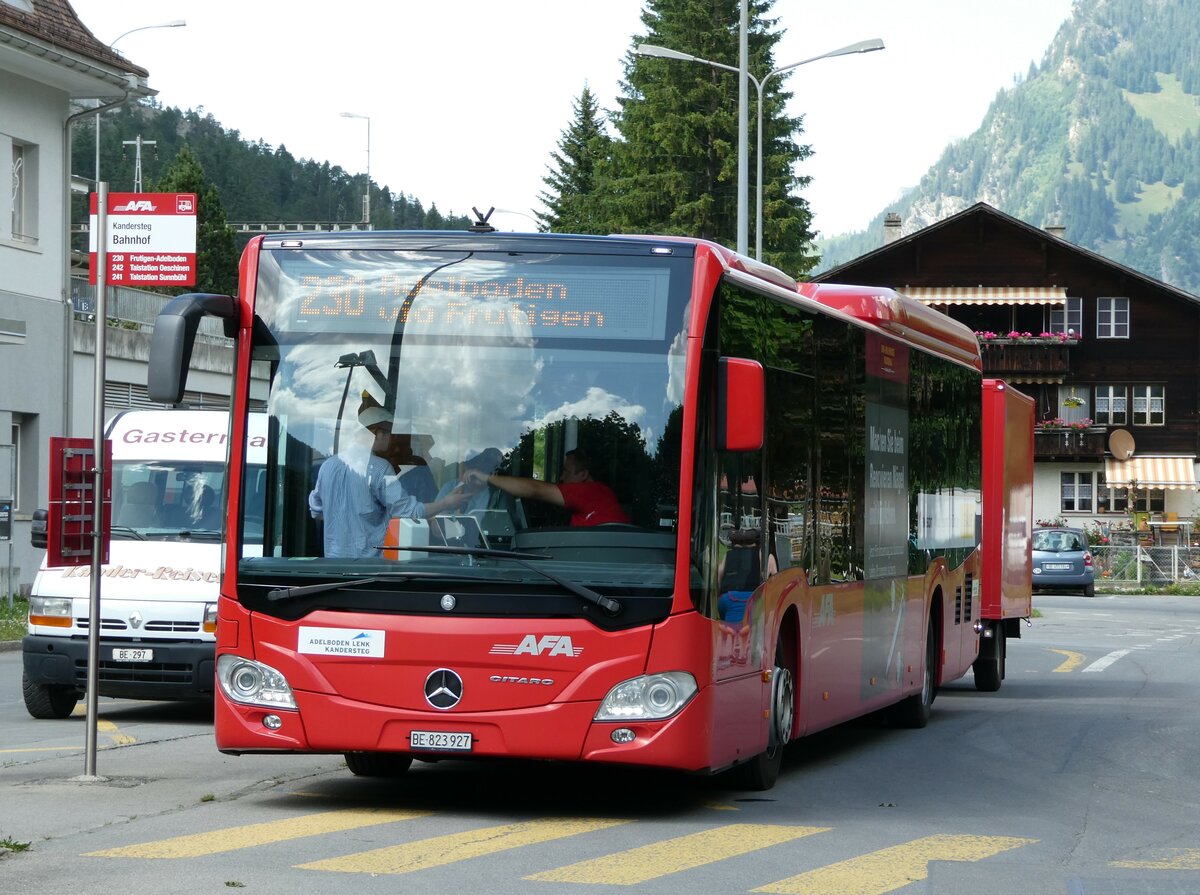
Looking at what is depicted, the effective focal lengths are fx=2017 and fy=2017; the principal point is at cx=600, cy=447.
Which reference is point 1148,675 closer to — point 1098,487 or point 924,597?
point 924,597

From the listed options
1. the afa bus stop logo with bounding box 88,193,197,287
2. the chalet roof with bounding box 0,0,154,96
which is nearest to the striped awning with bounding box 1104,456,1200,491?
the chalet roof with bounding box 0,0,154,96

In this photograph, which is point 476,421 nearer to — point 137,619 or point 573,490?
point 573,490

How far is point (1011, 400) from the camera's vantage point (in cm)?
1961

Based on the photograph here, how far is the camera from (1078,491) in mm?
78000

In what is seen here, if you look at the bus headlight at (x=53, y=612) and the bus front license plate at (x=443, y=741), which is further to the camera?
the bus headlight at (x=53, y=612)

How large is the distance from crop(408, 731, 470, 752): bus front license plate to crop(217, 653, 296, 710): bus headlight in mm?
670

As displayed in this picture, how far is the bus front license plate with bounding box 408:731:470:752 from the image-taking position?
9.44 m

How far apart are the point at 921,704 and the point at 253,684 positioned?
720cm

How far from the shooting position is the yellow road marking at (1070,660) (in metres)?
23.8

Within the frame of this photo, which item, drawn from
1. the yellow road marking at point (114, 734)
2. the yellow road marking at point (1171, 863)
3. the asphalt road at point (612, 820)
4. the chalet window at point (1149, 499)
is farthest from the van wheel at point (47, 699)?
the chalet window at point (1149, 499)

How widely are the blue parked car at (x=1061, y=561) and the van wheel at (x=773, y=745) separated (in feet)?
134

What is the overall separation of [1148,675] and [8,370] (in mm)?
17810

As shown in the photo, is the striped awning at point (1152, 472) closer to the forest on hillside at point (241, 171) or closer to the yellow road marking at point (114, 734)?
the yellow road marking at point (114, 734)

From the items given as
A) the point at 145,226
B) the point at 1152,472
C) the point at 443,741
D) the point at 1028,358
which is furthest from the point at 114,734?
the point at 1152,472
